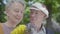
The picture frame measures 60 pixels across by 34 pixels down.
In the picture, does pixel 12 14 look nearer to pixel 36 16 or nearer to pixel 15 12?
pixel 15 12

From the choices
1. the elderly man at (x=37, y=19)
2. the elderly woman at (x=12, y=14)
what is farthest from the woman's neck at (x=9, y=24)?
the elderly man at (x=37, y=19)

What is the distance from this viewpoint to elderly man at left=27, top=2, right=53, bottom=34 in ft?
4.88

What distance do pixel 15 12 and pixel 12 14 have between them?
3 centimetres

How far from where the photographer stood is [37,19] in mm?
1509

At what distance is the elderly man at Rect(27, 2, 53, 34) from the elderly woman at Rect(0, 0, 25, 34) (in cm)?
9

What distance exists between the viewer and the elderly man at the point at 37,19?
4.88 feet

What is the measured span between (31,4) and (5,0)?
21cm

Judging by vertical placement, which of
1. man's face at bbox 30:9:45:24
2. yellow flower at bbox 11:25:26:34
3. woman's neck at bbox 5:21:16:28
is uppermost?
man's face at bbox 30:9:45:24

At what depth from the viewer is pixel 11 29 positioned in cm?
148

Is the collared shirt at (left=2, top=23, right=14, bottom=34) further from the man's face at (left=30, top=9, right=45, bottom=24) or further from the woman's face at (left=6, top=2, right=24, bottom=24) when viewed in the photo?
the man's face at (left=30, top=9, right=45, bottom=24)

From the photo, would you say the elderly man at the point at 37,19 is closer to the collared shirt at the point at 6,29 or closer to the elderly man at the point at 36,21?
the elderly man at the point at 36,21

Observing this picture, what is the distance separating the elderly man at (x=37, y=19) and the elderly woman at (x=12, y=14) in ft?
0.29

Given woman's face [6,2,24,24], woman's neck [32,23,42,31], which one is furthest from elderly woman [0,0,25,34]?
woman's neck [32,23,42,31]

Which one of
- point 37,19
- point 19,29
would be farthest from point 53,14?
point 19,29
